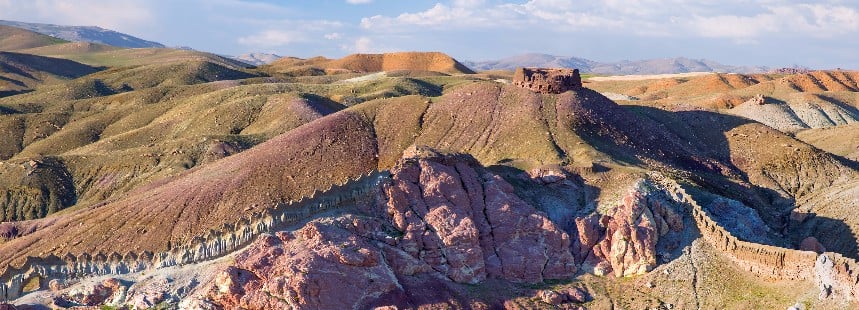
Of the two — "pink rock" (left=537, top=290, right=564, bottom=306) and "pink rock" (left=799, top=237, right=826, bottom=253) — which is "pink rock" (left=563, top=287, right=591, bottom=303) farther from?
"pink rock" (left=799, top=237, right=826, bottom=253)

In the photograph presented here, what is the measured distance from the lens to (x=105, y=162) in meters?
73.9

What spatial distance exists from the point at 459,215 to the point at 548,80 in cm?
3284

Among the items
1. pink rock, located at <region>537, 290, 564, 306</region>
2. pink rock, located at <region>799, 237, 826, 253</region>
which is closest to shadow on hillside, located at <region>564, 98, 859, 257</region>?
pink rock, located at <region>799, 237, 826, 253</region>

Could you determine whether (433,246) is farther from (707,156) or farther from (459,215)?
(707,156)

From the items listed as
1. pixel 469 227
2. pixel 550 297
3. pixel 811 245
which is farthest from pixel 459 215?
pixel 811 245

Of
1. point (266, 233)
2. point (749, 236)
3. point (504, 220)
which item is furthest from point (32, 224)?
point (749, 236)

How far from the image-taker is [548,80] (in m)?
69.9

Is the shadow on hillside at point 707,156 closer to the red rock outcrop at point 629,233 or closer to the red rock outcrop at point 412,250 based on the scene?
the red rock outcrop at point 629,233

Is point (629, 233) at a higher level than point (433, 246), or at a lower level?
higher

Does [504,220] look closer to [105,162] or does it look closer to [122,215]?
[122,215]

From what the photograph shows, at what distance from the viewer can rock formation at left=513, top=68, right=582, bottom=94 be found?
69500mm

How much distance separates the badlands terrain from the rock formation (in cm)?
134

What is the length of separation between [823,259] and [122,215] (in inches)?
1566

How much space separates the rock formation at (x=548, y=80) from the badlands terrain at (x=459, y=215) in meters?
1.34
